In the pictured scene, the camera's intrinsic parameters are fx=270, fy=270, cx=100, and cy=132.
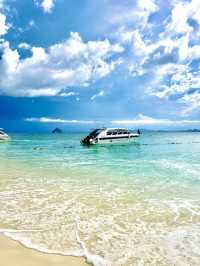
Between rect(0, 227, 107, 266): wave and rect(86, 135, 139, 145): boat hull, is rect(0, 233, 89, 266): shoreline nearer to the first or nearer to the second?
rect(0, 227, 107, 266): wave

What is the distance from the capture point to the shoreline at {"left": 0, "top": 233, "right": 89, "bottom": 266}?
544 cm

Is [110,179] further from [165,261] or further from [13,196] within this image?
[165,261]

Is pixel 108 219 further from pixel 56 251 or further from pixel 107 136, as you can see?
pixel 107 136

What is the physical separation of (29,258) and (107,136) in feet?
168

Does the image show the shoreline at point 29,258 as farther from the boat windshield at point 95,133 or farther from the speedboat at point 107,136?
the boat windshield at point 95,133

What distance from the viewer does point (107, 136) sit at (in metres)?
56.6

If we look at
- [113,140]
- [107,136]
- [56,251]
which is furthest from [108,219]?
[113,140]

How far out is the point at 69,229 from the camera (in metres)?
7.49

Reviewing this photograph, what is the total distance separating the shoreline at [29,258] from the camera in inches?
214

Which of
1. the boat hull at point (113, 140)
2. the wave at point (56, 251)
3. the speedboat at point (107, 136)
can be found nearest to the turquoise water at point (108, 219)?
the wave at point (56, 251)

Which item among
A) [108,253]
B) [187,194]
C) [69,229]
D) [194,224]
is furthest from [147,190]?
[108,253]

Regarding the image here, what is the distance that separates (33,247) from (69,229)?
1.44m

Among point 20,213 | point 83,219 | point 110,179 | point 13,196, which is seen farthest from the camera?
point 110,179

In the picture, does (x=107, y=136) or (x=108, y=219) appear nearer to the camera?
(x=108, y=219)
